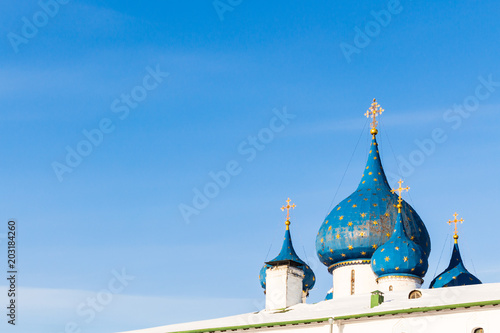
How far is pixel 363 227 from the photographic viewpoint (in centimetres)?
4753

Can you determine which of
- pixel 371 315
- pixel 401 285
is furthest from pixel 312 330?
pixel 401 285

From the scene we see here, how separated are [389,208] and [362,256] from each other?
8.00 ft

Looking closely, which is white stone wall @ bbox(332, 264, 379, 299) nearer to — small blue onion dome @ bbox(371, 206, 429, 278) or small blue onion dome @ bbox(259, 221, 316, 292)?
small blue onion dome @ bbox(259, 221, 316, 292)

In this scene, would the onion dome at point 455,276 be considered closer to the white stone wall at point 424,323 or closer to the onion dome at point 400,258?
the onion dome at point 400,258

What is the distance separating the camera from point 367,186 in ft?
163

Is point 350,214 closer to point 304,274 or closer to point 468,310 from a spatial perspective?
point 304,274

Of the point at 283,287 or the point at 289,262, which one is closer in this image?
the point at 283,287

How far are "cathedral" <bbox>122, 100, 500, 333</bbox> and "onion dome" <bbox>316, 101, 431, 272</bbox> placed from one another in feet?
0.14

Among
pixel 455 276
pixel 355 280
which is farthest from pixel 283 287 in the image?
pixel 455 276

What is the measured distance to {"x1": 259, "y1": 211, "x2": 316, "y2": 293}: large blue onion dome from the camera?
45.3 m

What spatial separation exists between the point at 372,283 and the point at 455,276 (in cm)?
352

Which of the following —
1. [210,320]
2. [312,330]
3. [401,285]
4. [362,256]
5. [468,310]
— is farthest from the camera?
[362,256]

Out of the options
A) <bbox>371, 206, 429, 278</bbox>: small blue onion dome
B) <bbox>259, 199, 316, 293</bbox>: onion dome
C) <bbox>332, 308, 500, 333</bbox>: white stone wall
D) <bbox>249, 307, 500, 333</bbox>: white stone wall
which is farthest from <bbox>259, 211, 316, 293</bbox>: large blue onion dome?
<bbox>332, 308, 500, 333</bbox>: white stone wall

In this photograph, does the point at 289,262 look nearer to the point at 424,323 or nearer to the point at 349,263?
the point at 349,263
